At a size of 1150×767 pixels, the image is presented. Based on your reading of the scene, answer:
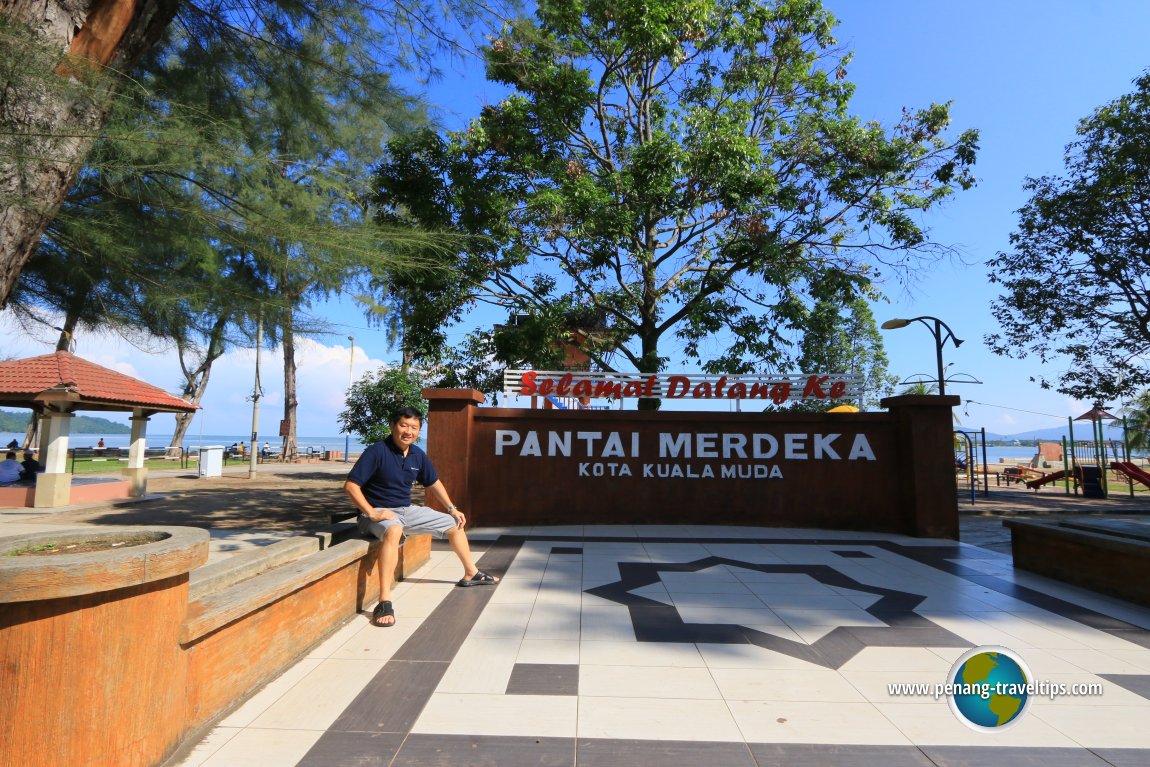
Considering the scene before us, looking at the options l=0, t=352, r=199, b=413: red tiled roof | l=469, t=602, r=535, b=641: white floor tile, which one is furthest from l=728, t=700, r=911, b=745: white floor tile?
l=0, t=352, r=199, b=413: red tiled roof

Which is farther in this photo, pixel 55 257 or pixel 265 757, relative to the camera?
pixel 55 257

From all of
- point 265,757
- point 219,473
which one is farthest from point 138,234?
point 219,473

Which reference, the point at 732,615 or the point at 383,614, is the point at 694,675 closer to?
the point at 732,615

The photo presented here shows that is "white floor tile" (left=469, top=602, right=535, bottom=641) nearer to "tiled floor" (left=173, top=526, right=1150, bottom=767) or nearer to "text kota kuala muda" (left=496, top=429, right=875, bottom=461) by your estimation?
"tiled floor" (left=173, top=526, right=1150, bottom=767)

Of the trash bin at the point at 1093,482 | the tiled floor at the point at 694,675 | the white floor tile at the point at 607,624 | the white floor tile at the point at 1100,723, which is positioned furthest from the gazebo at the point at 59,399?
the trash bin at the point at 1093,482

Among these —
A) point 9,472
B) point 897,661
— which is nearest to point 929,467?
point 897,661

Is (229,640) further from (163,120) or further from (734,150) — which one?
(734,150)

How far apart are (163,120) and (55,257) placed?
2.40 meters

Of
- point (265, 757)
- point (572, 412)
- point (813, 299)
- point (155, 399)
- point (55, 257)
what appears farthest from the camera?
point (155, 399)

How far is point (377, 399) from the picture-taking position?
834 inches

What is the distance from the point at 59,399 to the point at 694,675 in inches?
589

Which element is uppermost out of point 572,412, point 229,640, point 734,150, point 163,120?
point 734,150

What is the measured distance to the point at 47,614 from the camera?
194 centimetres

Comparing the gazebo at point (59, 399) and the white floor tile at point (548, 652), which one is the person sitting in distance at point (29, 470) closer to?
the gazebo at point (59, 399)
